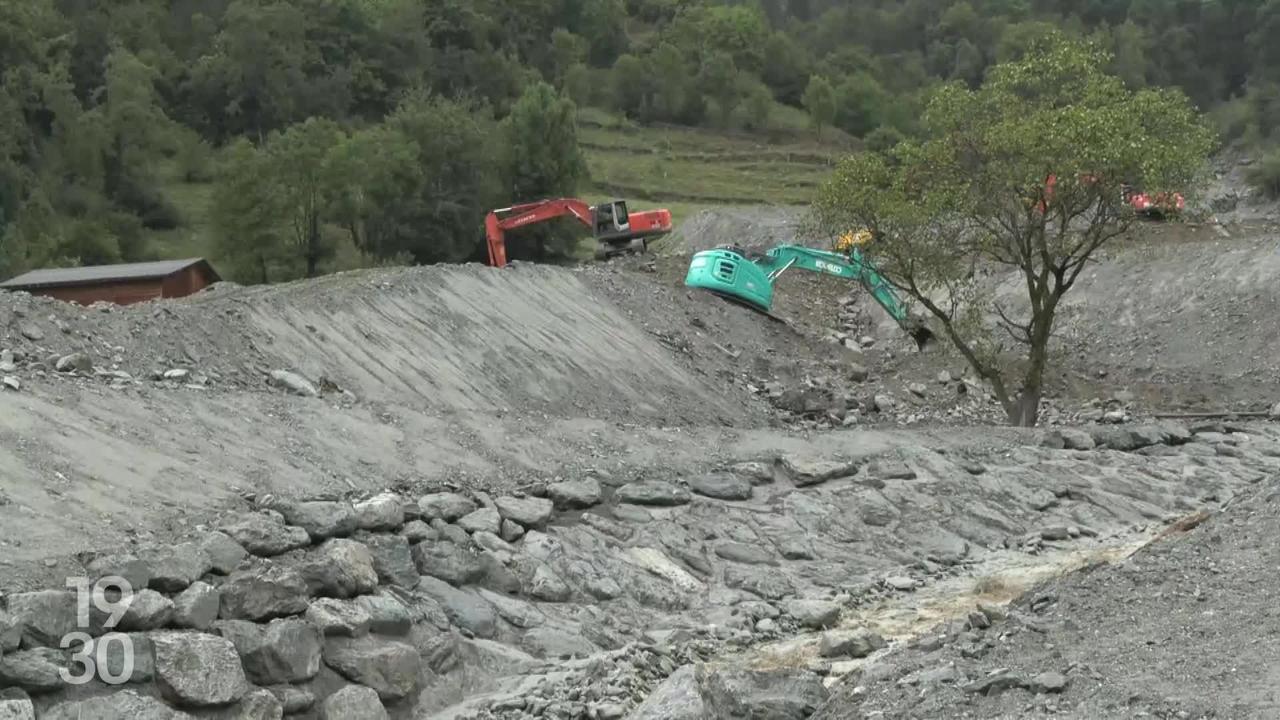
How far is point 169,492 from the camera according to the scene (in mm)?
15516

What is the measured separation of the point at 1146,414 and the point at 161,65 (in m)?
70.2

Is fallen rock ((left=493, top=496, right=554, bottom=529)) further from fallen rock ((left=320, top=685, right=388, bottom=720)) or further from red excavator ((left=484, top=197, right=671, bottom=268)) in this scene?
red excavator ((left=484, top=197, right=671, bottom=268))

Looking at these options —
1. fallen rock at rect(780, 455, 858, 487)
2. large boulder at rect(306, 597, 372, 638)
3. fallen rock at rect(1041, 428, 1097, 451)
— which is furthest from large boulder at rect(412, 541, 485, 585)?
fallen rock at rect(1041, 428, 1097, 451)

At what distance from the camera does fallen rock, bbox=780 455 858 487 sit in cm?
2170

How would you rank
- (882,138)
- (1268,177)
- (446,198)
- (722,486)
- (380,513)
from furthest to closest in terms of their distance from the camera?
1. (882,138)
2. (1268,177)
3. (446,198)
4. (722,486)
5. (380,513)

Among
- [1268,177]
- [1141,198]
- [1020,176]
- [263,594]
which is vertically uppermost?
[1020,176]

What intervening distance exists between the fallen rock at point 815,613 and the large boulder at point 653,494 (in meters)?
2.47

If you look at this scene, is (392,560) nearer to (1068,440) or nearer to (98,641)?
(98,641)

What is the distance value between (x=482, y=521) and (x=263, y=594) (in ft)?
13.1

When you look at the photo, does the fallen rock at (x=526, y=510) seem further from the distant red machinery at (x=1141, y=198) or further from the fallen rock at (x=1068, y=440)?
the distant red machinery at (x=1141, y=198)

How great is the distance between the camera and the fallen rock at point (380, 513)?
51.3ft

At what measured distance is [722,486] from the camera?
20.6 meters

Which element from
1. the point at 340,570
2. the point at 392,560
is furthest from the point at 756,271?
the point at 340,570

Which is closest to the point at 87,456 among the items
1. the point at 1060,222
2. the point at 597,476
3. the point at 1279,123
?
the point at 597,476
